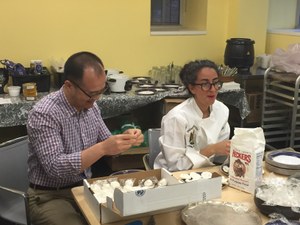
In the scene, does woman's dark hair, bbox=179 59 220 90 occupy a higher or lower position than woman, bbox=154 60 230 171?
higher

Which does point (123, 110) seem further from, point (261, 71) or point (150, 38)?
point (261, 71)

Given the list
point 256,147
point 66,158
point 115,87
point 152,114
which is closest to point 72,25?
point 115,87

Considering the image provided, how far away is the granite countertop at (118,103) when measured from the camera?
299 centimetres

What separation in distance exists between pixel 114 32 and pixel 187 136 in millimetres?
1995

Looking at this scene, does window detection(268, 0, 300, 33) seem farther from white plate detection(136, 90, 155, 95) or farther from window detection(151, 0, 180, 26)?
white plate detection(136, 90, 155, 95)

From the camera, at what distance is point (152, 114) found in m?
3.91

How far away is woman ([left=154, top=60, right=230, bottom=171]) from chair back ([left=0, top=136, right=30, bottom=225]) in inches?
27.1

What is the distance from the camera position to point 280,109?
3967 mm

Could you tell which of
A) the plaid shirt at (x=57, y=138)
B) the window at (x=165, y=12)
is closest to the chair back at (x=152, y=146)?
the plaid shirt at (x=57, y=138)

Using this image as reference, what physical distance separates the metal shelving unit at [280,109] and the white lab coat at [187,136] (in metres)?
1.57

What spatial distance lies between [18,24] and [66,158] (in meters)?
2.12

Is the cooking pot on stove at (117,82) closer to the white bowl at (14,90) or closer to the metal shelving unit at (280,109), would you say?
the white bowl at (14,90)

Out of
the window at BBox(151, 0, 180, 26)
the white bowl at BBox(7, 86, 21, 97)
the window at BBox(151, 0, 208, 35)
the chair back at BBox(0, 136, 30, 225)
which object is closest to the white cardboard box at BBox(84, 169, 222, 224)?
the chair back at BBox(0, 136, 30, 225)

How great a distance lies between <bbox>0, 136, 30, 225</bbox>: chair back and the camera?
193cm
